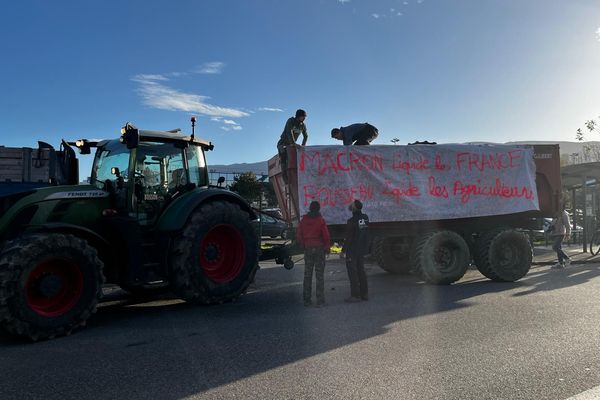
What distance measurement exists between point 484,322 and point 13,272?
5.65 metres

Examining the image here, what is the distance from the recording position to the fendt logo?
619cm

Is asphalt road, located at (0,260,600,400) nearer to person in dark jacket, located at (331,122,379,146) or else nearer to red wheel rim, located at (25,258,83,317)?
red wheel rim, located at (25,258,83,317)

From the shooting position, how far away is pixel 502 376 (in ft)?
14.2

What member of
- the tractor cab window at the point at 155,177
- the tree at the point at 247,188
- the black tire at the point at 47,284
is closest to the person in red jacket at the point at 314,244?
the tractor cab window at the point at 155,177

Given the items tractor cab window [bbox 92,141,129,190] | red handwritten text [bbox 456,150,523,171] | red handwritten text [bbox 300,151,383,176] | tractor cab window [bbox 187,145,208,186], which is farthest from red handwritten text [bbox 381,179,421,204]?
tractor cab window [bbox 92,141,129,190]

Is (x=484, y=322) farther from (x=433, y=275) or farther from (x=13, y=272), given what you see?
(x=13, y=272)

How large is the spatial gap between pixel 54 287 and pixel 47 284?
93 mm

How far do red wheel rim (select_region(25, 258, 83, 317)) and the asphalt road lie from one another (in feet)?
1.33

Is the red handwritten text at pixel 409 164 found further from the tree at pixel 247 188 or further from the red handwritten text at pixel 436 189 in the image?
the tree at pixel 247 188

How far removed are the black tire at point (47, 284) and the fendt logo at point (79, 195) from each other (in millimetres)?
761

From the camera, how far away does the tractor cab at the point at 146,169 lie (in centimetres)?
700

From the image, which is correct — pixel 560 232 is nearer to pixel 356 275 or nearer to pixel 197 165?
pixel 356 275

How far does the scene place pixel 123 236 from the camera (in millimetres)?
6617

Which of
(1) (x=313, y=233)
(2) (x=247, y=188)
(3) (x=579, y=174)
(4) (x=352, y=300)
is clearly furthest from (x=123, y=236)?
(2) (x=247, y=188)
